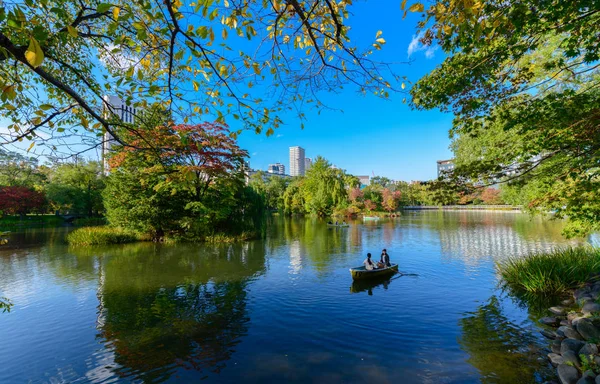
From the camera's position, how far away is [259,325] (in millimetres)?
7805

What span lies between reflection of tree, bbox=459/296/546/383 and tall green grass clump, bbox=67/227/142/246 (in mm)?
22058

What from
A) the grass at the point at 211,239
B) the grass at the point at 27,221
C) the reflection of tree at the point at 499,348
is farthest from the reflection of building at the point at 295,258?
the grass at the point at 27,221

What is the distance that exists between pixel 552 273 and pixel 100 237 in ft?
82.2

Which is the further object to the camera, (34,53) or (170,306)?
(170,306)

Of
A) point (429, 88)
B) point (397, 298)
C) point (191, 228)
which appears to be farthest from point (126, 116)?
point (191, 228)

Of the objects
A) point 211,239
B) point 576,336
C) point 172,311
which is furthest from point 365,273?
point 211,239

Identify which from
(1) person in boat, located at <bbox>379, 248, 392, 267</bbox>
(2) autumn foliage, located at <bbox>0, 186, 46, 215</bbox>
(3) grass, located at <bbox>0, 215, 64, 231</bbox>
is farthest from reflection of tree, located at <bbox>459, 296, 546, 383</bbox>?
(3) grass, located at <bbox>0, 215, 64, 231</bbox>

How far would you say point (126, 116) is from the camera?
398 cm

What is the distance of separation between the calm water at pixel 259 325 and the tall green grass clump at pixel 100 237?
5876mm

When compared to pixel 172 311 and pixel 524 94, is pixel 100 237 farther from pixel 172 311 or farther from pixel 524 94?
pixel 524 94

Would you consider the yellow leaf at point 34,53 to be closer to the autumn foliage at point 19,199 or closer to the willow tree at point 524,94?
the willow tree at point 524,94

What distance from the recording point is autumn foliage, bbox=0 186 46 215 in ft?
105

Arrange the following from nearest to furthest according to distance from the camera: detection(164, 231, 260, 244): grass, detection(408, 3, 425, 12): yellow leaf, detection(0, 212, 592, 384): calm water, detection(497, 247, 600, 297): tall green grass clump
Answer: detection(408, 3, 425, 12): yellow leaf
detection(0, 212, 592, 384): calm water
detection(497, 247, 600, 297): tall green grass clump
detection(164, 231, 260, 244): grass

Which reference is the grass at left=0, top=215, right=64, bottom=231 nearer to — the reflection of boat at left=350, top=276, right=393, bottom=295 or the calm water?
the calm water
